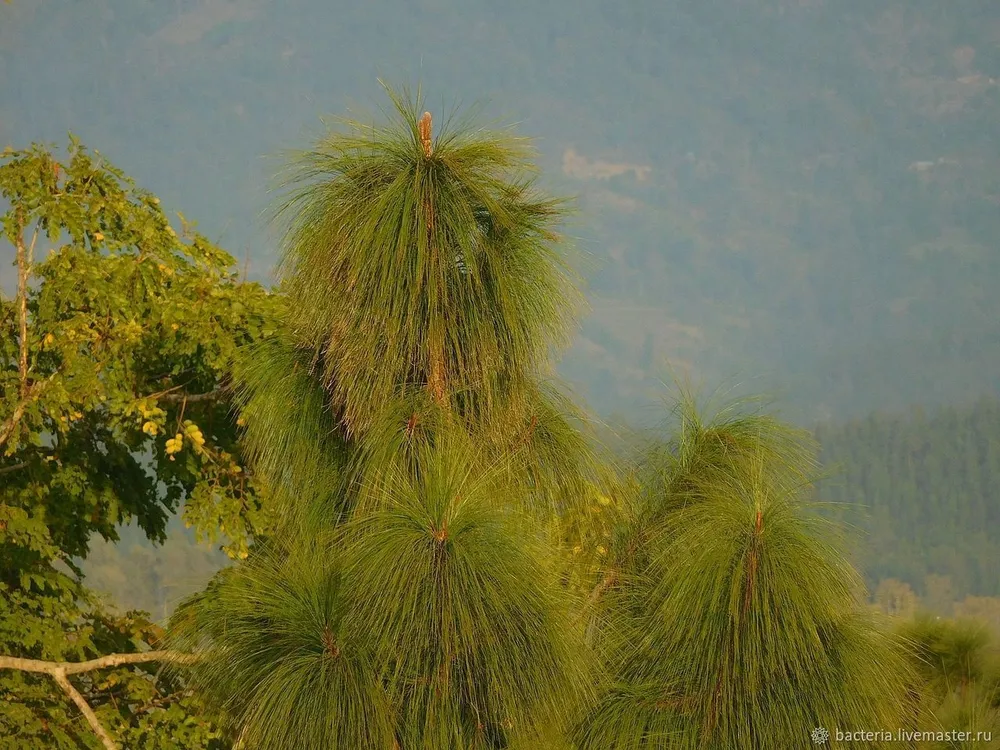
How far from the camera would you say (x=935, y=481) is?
53812 mm

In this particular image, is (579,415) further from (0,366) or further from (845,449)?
(845,449)

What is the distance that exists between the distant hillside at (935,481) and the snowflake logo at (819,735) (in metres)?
Result: 45.0

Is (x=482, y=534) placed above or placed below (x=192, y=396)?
below

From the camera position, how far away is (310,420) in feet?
11.3

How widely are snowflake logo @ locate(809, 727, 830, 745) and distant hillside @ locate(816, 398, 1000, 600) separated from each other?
45.0 m

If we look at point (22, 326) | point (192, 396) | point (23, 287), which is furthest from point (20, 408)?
point (192, 396)

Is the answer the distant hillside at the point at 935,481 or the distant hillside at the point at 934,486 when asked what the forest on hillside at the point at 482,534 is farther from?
the distant hillside at the point at 935,481

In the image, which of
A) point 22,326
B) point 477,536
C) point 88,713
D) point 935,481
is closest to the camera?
point 477,536

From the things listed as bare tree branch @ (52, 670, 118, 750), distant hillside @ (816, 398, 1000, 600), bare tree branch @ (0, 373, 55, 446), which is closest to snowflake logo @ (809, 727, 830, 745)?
bare tree branch @ (52, 670, 118, 750)

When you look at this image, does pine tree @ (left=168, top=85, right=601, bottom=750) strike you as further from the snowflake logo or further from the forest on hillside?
the snowflake logo

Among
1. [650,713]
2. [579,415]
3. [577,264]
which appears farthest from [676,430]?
[650,713]

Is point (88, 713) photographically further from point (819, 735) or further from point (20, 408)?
point (819, 735)

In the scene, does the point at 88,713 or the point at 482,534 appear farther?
the point at 88,713

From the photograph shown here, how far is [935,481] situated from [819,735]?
54143 millimetres
